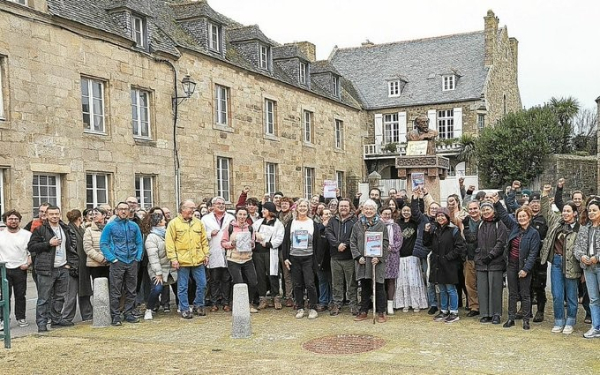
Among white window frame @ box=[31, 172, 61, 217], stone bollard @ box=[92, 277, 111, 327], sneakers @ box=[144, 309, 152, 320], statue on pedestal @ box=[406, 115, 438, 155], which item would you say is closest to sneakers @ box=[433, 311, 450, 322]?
sneakers @ box=[144, 309, 152, 320]

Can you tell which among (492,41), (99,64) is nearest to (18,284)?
(99,64)

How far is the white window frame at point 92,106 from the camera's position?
15844 millimetres

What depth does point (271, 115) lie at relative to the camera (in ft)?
80.6

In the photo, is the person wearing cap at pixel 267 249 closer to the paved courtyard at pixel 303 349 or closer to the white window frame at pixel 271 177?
the paved courtyard at pixel 303 349

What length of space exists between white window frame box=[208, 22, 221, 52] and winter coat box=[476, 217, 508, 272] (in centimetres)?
1500

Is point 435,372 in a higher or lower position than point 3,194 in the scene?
lower

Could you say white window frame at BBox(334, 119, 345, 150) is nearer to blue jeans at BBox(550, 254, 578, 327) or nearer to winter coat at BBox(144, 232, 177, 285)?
winter coat at BBox(144, 232, 177, 285)

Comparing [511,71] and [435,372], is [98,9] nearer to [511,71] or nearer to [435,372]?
[435,372]

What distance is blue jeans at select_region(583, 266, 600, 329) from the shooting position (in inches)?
292

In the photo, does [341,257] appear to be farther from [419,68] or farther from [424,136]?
[419,68]

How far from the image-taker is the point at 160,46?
18.3 metres

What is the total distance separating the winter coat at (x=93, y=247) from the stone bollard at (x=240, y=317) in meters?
2.43

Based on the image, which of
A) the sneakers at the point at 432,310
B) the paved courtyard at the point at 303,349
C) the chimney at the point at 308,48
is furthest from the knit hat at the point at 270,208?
the chimney at the point at 308,48

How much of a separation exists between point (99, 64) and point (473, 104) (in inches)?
931
